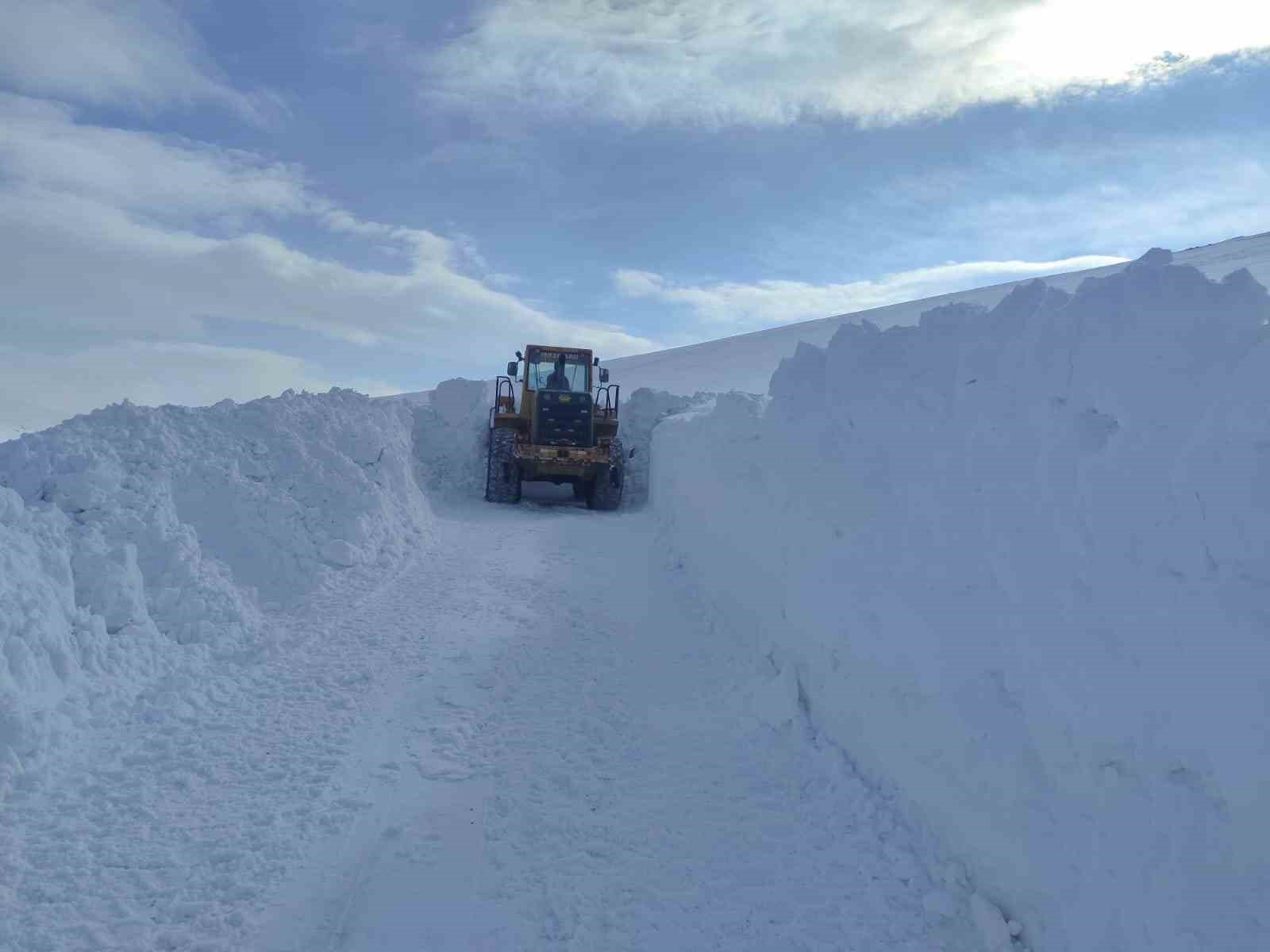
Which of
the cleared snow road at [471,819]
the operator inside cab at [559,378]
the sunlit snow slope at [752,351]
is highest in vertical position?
the sunlit snow slope at [752,351]

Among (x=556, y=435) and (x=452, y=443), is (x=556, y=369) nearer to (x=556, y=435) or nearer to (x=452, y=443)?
(x=556, y=435)

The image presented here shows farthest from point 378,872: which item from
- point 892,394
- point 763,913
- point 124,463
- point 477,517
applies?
point 477,517

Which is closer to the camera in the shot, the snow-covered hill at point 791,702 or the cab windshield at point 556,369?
the snow-covered hill at point 791,702

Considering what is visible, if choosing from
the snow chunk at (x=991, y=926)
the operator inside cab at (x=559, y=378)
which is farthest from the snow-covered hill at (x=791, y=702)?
the operator inside cab at (x=559, y=378)

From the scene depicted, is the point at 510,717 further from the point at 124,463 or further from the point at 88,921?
the point at 124,463

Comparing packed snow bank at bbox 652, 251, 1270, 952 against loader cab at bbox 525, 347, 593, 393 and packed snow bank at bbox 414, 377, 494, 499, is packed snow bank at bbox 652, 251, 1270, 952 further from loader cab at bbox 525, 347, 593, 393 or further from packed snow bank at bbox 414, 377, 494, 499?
loader cab at bbox 525, 347, 593, 393

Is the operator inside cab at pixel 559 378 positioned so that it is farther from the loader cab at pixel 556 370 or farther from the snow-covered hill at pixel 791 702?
the snow-covered hill at pixel 791 702

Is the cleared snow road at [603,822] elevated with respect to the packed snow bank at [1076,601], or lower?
lower

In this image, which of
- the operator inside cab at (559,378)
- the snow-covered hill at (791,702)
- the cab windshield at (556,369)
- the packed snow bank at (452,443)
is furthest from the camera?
the cab windshield at (556,369)

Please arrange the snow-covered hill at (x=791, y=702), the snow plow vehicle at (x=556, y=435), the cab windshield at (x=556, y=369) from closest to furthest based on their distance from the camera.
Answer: the snow-covered hill at (x=791, y=702) < the snow plow vehicle at (x=556, y=435) < the cab windshield at (x=556, y=369)

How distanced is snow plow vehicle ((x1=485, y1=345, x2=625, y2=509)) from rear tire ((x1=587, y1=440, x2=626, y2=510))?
0.02 m

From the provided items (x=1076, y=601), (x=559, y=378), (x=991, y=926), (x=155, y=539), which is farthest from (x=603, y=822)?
(x=559, y=378)

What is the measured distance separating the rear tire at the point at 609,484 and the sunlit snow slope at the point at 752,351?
16.4 metres

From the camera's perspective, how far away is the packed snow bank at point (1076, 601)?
2.79 m
